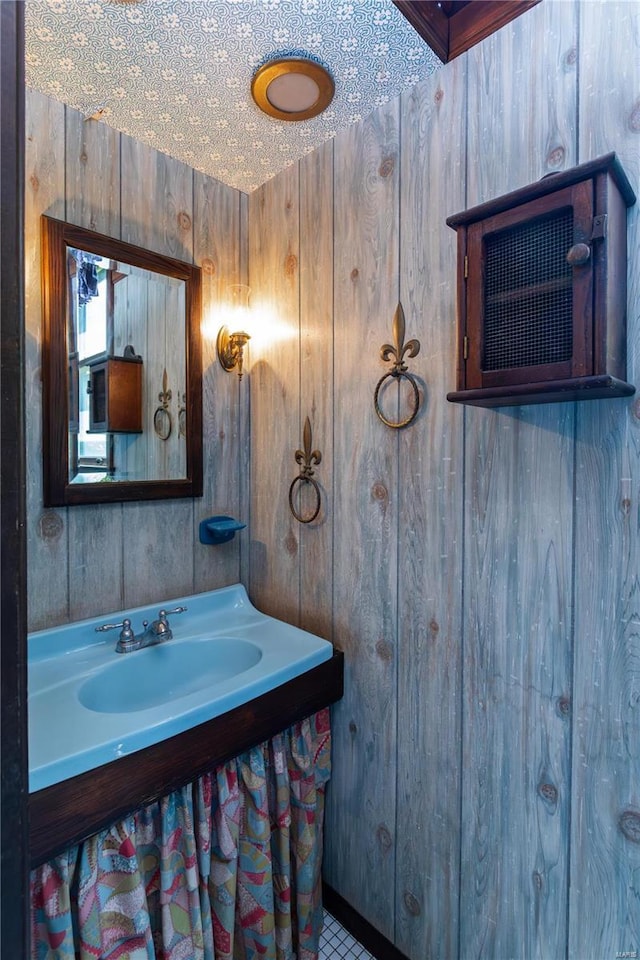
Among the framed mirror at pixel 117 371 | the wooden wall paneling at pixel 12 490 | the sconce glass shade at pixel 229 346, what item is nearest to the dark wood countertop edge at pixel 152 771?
the wooden wall paneling at pixel 12 490

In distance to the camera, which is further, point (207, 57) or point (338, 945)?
point (338, 945)

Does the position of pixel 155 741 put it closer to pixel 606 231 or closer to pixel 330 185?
pixel 606 231

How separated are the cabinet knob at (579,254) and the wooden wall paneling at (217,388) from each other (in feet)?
4.06

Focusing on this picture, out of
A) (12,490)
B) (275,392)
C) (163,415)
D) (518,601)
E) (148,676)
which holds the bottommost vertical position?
(148,676)

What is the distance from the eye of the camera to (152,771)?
0.97m

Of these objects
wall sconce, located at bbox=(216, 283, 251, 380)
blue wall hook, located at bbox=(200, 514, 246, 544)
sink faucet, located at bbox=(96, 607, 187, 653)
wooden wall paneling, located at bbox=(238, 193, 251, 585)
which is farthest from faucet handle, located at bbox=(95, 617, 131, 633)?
wall sconce, located at bbox=(216, 283, 251, 380)

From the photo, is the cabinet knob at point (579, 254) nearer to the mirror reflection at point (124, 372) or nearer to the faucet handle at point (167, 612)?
the mirror reflection at point (124, 372)

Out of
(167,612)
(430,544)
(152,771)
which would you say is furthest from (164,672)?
(430,544)

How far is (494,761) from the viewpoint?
110cm

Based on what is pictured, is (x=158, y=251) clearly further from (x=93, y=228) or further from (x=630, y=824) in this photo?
(x=630, y=824)

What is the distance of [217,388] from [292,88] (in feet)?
3.04

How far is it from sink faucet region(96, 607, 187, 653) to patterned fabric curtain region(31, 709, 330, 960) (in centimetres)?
43

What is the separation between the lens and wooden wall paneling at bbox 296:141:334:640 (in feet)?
4.86

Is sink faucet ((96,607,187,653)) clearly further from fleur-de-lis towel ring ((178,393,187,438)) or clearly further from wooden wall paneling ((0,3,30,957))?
wooden wall paneling ((0,3,30,957))
